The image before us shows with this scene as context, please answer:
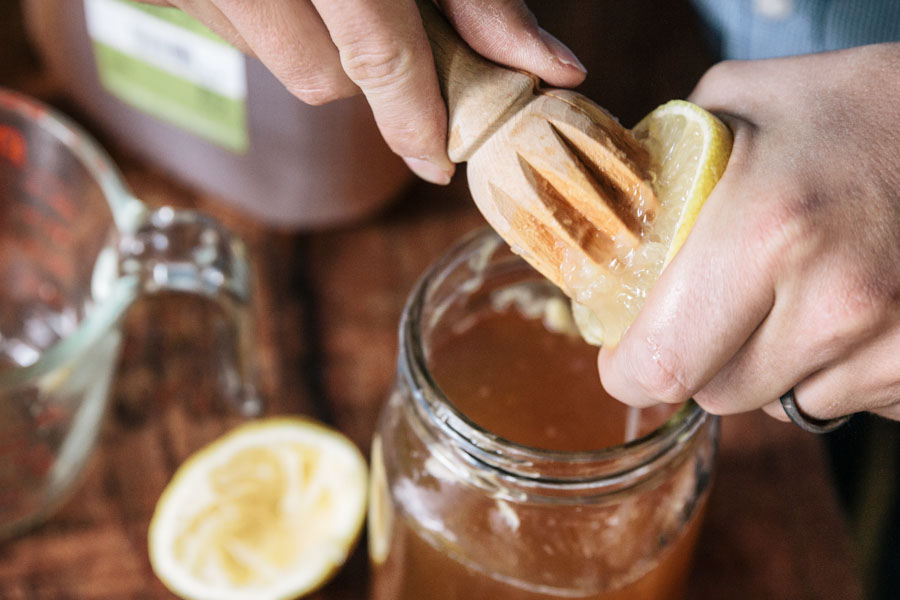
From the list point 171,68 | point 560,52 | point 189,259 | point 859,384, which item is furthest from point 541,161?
point 171,68

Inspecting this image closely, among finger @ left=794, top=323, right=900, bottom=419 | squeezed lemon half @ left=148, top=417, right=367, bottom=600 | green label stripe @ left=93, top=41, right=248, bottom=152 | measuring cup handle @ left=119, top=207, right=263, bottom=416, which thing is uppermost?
finger @ left=794, top=323, right=900, bottom=419

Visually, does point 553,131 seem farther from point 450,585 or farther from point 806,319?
point 450,585

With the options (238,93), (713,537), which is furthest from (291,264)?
(713,537)

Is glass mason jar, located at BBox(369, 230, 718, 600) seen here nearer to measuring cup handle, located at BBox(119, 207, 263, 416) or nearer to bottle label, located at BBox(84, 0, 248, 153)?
measuring cup handle, located at BBox(119, 207, 263, 416)

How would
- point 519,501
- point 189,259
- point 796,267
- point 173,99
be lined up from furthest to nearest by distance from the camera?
point 173,99 → point 189,259 → point 519,501 → point 796,267

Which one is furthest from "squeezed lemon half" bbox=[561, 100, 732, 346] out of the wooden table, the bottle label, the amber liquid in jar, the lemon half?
the bottle label

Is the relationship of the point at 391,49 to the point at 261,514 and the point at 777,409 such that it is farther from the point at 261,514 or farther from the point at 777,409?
the point at 261,514

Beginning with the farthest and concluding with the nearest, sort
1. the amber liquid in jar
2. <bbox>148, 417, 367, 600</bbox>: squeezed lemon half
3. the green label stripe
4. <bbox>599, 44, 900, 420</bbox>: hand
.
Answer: the green label stripe, <bbox>148, 417, 367, 600</bbox>: squeezed lemon half, the amber liquid in jar, <bbox>599, 44, 900, 420</bbox>: hand
